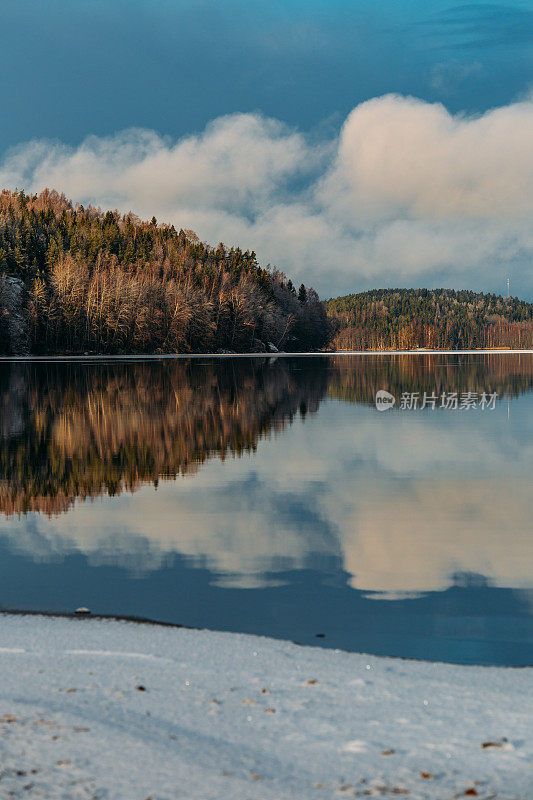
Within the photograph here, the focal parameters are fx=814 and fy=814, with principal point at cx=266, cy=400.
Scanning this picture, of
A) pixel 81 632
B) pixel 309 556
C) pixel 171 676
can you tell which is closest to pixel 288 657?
pixel 171 676

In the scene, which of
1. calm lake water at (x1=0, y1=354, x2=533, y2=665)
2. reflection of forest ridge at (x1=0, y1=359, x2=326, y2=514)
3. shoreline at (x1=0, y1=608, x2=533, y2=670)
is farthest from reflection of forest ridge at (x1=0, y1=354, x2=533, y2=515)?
shoreline at (x1=0, y1=608, x2=533, y2=670)

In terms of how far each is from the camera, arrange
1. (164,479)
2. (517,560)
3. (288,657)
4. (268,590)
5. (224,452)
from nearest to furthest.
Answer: (288,657), (268,590), (517,560), (164,479), (224,452)

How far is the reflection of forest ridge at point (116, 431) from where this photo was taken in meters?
17.8

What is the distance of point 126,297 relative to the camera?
14088cm

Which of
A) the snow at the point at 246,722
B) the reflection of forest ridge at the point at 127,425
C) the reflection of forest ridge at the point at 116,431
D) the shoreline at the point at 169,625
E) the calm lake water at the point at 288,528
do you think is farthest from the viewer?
the reflection of forest ridge at the point at 127,425

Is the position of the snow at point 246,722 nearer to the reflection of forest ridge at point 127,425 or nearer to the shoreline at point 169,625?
the shoreline at point 169,625

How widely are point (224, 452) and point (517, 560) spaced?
12428 millimetres

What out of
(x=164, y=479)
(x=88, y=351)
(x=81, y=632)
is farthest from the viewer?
(x=88, y=351)

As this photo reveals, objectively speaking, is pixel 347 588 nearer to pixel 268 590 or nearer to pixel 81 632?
pixel 268 590

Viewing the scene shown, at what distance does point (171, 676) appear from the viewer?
6586mm

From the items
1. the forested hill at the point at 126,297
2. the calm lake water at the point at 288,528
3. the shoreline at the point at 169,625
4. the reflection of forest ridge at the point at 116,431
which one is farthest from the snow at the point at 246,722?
the forested hill at the point at 126,297

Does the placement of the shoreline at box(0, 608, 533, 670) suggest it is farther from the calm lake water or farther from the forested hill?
the forested hill

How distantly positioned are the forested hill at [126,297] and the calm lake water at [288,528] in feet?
358

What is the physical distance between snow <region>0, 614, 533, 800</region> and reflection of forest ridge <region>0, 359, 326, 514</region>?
27.4 ft
